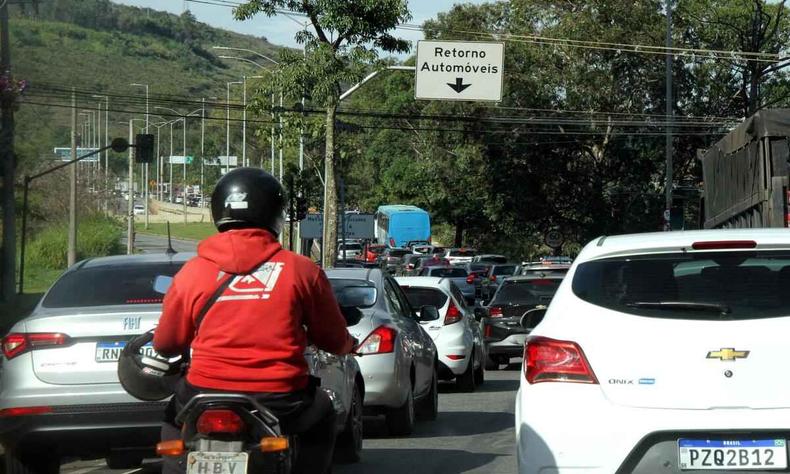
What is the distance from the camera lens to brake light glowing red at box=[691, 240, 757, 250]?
580 cm

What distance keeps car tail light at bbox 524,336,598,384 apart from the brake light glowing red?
2.63 ft

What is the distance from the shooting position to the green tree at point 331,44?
32562mm

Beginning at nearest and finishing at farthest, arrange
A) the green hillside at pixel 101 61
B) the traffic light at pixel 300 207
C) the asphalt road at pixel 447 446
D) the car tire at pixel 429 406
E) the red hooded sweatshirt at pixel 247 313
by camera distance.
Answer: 1. the red hooded sweatshirt at pixel 247 313
2. the asphalt road at pixel 447 446
3. the car tire at pixel 429 406
4. the green hillside at pixel 101 61
5. the traffic light at pixel 300 207

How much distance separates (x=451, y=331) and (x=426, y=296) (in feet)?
2.96

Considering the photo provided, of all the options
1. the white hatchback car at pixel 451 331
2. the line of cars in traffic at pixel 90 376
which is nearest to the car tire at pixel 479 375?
the white hatchback car at pixel 451 331

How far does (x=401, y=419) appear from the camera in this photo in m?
11.4

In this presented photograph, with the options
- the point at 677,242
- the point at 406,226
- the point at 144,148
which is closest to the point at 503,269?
the point at 144,148

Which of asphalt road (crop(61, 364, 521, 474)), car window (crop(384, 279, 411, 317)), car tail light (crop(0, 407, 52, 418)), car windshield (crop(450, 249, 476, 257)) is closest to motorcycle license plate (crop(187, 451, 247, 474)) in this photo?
car tail light (crop(0, 407, 52, 418))

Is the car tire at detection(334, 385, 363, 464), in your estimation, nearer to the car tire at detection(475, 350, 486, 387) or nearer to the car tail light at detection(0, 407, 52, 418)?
the car tail light at detection(0, 407, 52, 418)

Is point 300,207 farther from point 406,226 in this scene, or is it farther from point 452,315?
point 406,226

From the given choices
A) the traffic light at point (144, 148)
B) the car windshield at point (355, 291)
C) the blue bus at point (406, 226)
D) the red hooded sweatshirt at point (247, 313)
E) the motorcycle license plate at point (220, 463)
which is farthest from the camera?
the blue bus at point (406, 226)

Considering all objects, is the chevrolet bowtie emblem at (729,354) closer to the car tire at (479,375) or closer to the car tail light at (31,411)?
the car tail light at (31,411)

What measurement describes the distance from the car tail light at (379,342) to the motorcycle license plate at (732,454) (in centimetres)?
576

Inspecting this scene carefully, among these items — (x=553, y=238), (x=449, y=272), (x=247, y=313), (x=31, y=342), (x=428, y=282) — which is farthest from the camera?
(x=553, y=238)
